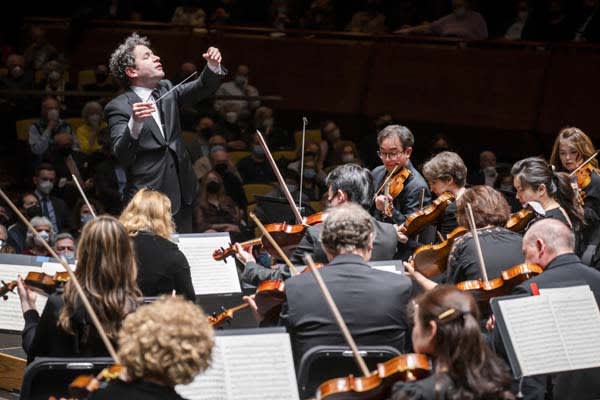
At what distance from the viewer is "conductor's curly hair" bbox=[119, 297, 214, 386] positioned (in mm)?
2943

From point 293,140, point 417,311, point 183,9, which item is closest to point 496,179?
point 293,140

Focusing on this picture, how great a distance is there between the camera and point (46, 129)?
9742 mm

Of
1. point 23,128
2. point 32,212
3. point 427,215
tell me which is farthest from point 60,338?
point 23,128

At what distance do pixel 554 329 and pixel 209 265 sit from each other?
2.07 meters

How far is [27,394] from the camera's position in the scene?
12.0 feet

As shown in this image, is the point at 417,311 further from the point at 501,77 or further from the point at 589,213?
the point at 501,77

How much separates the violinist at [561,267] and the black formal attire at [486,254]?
25 cm

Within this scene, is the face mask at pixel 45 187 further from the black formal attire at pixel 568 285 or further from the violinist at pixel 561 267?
the black formal attire at pixel 568 285

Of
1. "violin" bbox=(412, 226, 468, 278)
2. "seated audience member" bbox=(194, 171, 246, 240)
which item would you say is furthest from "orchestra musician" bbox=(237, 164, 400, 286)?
"seated audience member" bbox=(194, 171, 246, 240)

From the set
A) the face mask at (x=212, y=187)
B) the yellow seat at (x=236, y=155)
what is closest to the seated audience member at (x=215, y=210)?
the face mask at (x=212, y=187)

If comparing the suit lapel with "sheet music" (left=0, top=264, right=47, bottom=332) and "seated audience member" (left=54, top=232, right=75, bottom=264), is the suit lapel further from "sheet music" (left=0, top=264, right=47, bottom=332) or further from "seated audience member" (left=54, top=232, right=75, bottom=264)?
"seated audience member" (left=54, top=232, right=75, bottom=264)

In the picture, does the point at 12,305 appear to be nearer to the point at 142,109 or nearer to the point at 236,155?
the point at 142,109

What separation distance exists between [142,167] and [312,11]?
7699 millimetres

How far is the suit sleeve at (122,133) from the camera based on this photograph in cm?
551
